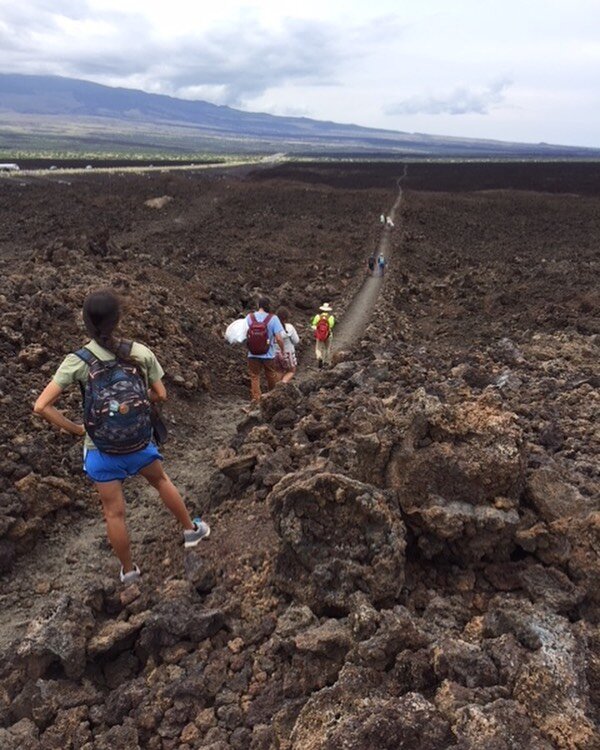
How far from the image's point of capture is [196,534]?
5223mm

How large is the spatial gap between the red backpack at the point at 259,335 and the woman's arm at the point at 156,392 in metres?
3.40

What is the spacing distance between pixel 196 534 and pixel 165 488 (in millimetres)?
544

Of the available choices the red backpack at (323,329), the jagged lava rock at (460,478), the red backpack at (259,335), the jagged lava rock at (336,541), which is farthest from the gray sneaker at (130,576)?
the red backpack at (323,329)

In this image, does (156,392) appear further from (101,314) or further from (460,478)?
(460,478)

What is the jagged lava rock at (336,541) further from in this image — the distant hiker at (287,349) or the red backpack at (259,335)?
the distant hiker at (287,349)

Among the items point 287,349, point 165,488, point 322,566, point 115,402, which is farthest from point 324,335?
point 322,566

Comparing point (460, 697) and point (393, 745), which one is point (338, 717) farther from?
point (460, 697)

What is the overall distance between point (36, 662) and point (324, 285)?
16064 mm

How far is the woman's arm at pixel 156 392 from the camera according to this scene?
185 inches

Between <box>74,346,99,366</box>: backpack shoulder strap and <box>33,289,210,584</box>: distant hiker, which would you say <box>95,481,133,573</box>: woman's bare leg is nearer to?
<box>33,289,210,584</box>: distant hiker

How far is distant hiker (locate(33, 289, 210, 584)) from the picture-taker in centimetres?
423

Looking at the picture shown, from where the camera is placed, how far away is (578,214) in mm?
35344

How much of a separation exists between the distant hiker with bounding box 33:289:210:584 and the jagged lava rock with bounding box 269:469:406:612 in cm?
117

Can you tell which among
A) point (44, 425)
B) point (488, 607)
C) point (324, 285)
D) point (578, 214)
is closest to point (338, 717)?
point (488, 607)
